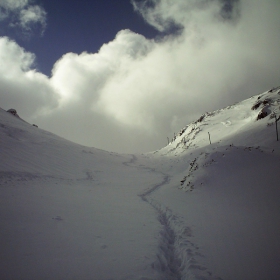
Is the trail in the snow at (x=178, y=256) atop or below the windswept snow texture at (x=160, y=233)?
below

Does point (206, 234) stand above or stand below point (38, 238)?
below

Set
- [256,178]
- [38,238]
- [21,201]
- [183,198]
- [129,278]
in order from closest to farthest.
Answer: [129,278] < [38,238] < [21,201] < [256,178] < [183,198]

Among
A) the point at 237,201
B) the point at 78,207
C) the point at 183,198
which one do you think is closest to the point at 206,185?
the point at 183,198

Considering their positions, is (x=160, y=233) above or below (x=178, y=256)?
above

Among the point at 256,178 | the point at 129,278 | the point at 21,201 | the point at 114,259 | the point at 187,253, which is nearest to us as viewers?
the point at 129,278

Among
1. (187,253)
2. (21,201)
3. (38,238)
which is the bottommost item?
(187,253)

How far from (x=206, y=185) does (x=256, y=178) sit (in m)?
3.83

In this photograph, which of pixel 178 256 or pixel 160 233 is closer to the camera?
Answer: pixel 178 256

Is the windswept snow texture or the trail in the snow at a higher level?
the windswept snow texture

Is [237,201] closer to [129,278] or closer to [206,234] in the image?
[206,234]

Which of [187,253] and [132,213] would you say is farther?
[132,213]

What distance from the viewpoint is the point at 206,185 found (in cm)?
1401

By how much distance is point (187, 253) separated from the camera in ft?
19.0

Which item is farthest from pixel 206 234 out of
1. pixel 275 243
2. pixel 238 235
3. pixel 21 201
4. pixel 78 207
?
pixel 21 201
